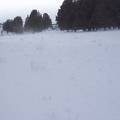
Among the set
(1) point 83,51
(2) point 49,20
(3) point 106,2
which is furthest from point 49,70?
(2) point 49,20

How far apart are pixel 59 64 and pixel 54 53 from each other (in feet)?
10.3

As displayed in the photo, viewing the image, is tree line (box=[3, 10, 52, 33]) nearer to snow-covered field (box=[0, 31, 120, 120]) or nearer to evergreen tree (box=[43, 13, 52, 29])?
evergreen tree (box=[43, 13, 52, 29])

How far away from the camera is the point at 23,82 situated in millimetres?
9789

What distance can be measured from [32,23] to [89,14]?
101ft

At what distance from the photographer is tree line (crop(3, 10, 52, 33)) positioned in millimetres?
88062

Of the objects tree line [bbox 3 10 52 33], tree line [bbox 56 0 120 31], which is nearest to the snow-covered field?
tree line [bbox 56 0 120 31]

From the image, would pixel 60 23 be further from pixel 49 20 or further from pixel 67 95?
pixel 67 95

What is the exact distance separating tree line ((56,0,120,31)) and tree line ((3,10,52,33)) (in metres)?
17.3

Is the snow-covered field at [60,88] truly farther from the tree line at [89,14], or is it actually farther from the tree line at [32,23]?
the tree line at [32,23]

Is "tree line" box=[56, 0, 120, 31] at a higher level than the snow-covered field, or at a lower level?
higher

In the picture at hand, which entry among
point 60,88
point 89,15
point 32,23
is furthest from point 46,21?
point 60,88

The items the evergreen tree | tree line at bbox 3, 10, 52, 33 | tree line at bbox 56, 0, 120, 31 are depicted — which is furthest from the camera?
the evergreen tree

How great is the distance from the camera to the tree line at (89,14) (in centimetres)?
5250

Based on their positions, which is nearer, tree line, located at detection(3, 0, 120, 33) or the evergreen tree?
tree line, located at detection(3, 0, 120, 33)
